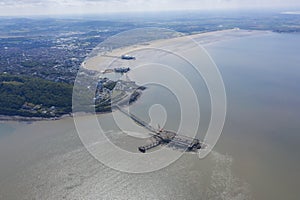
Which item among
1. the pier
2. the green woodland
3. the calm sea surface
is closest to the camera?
the calm sea surface

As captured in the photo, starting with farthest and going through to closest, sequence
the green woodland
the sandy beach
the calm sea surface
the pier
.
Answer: the sandy beach, the green woodland, the pier, the calm sea surface

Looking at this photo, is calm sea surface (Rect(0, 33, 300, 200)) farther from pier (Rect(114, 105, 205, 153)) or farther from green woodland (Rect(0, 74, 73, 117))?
green woodland (Rect(0, 74, 73, 117))

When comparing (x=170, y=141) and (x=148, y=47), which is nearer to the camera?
(x=170, y=141)

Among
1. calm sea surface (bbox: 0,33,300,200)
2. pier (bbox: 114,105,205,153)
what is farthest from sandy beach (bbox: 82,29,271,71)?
pier (bbox: 114,105,205,153)

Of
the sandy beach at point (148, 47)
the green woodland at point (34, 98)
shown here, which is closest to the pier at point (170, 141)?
the green woodland at point (34, 98)

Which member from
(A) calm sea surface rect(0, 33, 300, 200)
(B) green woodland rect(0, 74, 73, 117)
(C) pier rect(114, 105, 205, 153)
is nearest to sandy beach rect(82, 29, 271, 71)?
(B) green woodland rect(0, 74, 73, 117)

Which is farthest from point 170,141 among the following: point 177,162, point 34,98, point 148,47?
point 148,47

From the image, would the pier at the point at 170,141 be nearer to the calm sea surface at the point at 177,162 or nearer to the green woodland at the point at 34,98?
the calm sea surface at the point at 177,162

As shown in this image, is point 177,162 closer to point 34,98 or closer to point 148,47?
point 34,98

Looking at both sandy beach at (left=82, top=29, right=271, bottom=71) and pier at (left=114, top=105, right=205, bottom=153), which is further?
sandy beach at (left=82, top=29, right=271, bottom=71)

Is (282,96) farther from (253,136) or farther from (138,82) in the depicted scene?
(138,82)
